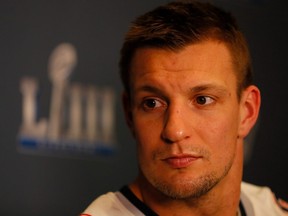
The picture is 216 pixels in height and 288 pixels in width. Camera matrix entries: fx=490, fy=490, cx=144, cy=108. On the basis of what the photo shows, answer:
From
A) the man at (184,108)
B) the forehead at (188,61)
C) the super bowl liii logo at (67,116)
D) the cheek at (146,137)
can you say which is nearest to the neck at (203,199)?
the man at (184,108)

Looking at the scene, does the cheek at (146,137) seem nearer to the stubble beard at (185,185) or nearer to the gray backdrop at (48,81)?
the stubble beard at (185,185)

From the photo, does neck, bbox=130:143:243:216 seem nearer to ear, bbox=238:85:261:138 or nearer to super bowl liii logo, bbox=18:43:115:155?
ear, bbox=238:85:261:138

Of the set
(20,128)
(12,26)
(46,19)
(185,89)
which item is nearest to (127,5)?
(46,19)

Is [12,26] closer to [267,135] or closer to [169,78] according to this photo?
[169,78]

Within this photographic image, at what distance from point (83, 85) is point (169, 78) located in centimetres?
71

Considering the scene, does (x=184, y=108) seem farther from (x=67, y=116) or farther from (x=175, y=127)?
(x=67, y=116)

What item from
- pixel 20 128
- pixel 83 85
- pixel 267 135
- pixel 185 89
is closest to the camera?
pixel 185 89

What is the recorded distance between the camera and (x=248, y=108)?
49.2 inches

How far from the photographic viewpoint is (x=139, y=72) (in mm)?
1146

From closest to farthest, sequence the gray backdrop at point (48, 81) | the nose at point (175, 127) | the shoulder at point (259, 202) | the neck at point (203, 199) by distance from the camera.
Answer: the nose at point (175, 127), the neck at point (203, 199), the shoulder at point (259, 202), the gray backdrop at point (48, 81)

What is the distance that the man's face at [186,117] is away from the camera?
1.07 meters

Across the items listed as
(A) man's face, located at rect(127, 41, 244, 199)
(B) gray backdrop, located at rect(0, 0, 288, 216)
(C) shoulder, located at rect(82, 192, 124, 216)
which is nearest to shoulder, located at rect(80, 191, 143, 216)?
(C) shoulder, located at rect(82, 192, 124, 216)

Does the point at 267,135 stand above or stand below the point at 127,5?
below

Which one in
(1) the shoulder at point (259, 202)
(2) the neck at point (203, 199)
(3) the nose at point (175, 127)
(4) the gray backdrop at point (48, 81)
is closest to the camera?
(3) the nose at point (175, 127)
